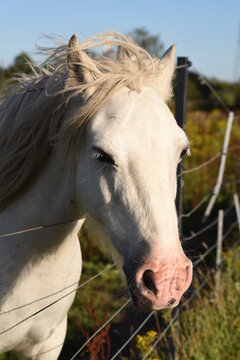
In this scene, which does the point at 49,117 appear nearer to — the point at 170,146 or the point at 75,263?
the point at 170,146

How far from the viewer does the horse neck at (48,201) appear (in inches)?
88.4

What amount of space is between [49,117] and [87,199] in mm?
449

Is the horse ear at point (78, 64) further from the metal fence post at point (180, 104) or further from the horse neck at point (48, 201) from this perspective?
the metal fence post at point (180, 104)

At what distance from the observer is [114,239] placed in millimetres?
1962

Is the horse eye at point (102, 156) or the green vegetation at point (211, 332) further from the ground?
the horse eye at point (102, 156)

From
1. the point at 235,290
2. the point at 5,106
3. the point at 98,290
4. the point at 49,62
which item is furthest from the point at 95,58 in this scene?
the point at 98,290

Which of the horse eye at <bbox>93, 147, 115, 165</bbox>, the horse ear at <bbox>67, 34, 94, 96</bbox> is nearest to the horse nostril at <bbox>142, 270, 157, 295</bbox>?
the horse eye at <bbox>93, 147, 115, 165</bbox>

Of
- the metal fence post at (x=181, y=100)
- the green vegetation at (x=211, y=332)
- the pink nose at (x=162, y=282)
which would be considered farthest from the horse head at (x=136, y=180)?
the green vegetation at (x=211, y=332)

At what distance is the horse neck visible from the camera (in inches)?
88.4

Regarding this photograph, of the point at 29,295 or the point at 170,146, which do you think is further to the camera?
the point at 29,295

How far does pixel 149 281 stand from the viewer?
179 centimetres

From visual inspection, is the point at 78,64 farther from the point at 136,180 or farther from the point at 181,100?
the point at 181,100

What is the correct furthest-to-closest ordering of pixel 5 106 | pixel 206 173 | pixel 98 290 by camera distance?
pixel 206 173 < pixel 98 290 < pixel 5 106

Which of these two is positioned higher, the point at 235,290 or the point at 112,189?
the point at 112,189
